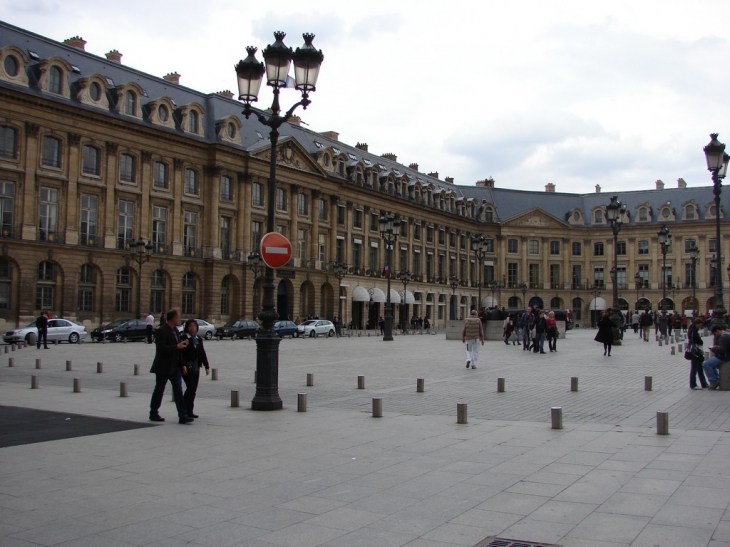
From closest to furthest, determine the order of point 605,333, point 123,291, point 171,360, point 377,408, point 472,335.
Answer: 1. point 171,360
2. point 377,408
3. point 472,335
4. point 605,333
5. point 123,291

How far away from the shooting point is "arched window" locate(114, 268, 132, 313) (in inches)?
2062

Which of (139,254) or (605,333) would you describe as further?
(139,254)

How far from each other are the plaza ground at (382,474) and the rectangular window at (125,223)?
3778 centimetres

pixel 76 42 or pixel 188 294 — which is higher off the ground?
pixel 76 42

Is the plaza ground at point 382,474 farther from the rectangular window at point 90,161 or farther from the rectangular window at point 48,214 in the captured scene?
the rectangular window at point 90,161

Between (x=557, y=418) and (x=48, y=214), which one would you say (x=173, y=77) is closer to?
(x=48, y=214)

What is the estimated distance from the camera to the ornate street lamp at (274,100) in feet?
45.3

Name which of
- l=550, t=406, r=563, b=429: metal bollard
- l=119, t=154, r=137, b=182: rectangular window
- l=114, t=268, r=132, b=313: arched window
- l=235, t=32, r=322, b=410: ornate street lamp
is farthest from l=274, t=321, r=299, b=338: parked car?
l=550, t=406, r=563, b=429: metal bollard

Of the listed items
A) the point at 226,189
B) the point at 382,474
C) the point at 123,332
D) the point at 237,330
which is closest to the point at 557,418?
the point at 382,474

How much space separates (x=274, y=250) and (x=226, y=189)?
49.0 metres

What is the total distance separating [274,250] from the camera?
1394cm

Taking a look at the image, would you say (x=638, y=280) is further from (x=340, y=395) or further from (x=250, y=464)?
(x=250, y=464)

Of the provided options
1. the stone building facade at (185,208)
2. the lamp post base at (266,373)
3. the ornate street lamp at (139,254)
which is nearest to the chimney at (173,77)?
the stone building facade at (185,208)

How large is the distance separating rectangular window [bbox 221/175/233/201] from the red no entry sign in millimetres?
48285
